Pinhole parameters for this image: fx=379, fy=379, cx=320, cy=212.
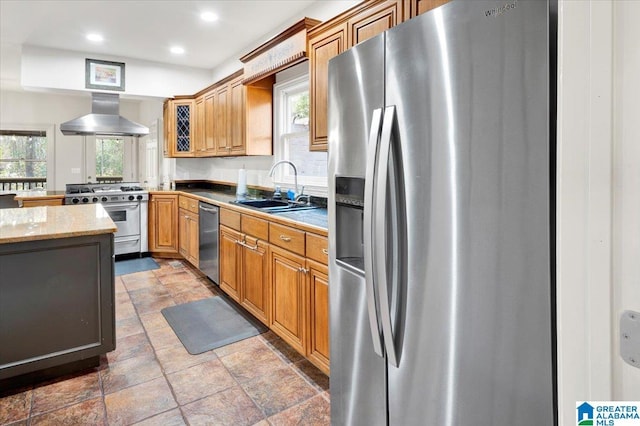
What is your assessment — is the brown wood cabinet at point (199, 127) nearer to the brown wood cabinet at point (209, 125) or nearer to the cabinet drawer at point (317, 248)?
the brown wood cabinet at point (209, 125)

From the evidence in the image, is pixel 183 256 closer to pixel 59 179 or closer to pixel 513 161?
pixel 59 179

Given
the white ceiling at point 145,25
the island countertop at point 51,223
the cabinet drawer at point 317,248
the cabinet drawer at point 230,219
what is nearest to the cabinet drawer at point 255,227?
the cabinet drawer at point 230,219

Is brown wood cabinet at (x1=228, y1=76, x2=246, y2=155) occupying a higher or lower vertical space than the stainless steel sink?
higher

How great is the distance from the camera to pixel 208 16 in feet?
12.1

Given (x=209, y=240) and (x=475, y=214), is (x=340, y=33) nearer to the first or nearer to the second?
(x=475, y=214)

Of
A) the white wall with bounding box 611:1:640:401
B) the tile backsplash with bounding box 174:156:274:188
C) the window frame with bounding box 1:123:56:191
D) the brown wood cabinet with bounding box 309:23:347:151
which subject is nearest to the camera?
the white wall with bounding box 611:1:640:401

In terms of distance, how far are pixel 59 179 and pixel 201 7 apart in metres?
5.68

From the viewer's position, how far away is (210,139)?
189 inches

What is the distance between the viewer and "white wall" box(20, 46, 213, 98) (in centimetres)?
452

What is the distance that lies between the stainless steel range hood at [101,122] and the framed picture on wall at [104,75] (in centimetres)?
14

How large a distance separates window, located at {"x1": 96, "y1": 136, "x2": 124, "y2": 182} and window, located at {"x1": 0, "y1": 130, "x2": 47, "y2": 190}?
94 centimetres

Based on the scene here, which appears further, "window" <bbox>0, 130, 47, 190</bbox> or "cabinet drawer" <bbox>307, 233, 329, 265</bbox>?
"window" <bbox>0, 130, 47, 190</bbox>

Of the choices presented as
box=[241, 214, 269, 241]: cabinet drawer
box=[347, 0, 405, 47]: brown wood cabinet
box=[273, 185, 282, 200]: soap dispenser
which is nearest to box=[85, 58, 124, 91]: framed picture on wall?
box=[273, 185, 282, 200]: soap dispenser

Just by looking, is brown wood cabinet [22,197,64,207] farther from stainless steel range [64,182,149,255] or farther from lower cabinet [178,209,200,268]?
lower cabinet [178,209,200,268]
